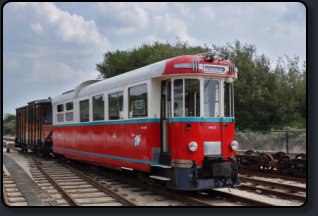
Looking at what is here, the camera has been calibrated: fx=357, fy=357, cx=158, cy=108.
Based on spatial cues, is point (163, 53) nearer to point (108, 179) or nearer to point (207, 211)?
point (108, 179)

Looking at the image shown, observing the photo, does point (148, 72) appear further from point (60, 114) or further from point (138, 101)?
point (60, 114)

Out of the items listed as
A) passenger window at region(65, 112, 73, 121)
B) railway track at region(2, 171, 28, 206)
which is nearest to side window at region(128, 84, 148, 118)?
railway track at region(2, 171, 28, 206)

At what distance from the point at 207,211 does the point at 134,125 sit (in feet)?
14.9

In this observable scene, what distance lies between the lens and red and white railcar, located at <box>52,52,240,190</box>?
8.16 m

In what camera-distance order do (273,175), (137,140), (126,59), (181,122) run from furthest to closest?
(126,59), (273,175), (137,140), (181,122)

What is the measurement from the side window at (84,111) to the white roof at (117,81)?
321 mm

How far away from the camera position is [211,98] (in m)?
8.72

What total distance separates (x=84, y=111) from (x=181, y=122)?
6056 millimetres

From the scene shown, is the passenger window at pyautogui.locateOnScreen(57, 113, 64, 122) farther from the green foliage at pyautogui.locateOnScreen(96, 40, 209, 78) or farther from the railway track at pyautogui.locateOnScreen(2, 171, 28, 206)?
the green foliage at pyautogui.locateOnScreen(96, 40, 209, 78)

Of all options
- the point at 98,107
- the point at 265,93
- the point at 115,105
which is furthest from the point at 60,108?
the point at 265,93

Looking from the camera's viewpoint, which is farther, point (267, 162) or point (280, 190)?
point (267, 162)

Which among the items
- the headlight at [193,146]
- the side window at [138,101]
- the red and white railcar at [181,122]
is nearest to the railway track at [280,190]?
the red and white railcar at [181,122]

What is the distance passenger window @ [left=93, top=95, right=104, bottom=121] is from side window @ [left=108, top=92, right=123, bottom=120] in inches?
25.4

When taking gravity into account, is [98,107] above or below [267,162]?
above
